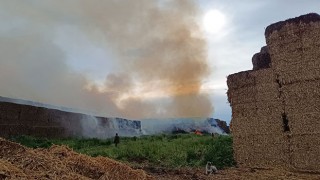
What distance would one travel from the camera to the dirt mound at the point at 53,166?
6.04 metres

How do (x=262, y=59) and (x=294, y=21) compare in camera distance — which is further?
(x=262, y=59)

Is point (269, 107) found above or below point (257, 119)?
above

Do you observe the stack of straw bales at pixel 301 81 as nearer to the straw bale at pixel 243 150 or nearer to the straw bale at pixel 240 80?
the straw bale at pixel 240 80

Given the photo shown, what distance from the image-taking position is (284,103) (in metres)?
10.7

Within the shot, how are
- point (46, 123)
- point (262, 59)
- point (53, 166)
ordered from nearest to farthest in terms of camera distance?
point (53, 166) → point (262, 59) → point (46, 123)

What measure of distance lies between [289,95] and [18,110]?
690 inches

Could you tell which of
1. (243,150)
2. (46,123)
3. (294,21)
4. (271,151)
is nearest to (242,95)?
(243,150)

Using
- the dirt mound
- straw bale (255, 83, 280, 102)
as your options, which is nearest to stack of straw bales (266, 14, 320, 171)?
straw bale (255, 83, 280, 102)

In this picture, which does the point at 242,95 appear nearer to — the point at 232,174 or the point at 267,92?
the point at 267,92

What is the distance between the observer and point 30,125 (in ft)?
79.3

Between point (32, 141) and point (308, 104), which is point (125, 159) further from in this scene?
point (32, 141)

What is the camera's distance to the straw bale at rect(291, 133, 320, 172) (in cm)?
994

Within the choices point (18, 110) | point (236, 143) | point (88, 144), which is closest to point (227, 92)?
point (236, 143)

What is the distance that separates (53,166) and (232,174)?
17.2ft
